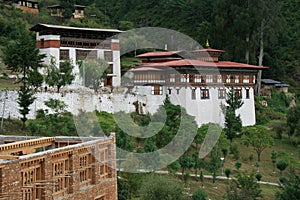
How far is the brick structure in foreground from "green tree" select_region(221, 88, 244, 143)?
20.2m

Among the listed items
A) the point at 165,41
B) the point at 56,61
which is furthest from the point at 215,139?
the point at 165,41

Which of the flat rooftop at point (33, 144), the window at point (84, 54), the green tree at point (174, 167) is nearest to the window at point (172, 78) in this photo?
the window at point (84, 54)

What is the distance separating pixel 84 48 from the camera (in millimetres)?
52531

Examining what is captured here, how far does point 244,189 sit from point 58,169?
13.6 m

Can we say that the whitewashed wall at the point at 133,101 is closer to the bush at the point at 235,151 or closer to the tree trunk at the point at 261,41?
the bush at the point at 235,151

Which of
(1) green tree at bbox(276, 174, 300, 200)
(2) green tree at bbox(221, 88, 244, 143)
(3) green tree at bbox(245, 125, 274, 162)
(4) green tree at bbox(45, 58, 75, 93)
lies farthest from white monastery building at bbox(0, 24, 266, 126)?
(1) green tree at bbox(276, 174, 300, 200)

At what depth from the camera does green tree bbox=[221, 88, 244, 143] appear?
43375 millimetres

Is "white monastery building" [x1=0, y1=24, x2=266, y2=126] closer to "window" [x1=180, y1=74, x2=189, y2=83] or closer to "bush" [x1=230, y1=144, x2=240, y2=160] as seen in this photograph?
"window" [x1=180, y1=74, x2=189, y2=83]

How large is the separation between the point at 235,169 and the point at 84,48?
19638 mm

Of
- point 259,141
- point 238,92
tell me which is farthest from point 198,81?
point 259,141

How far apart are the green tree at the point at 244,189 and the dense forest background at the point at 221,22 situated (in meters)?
23.4

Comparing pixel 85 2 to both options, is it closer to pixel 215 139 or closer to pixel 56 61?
pixel 56 61

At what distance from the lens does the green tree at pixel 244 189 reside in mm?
29792

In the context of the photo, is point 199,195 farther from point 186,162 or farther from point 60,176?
point 60,176
